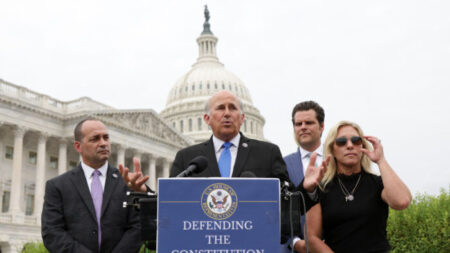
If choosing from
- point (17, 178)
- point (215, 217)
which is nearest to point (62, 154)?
point (17, 178)

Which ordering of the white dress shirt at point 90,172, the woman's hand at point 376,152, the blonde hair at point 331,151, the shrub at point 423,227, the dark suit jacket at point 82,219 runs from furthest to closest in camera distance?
the shrub at point 423,227 < the white dress shirt at point 90,172 < the dark suit jacket at point 82,219 < the blonde hair at point 331,151 < the woman's hand at point 376,152

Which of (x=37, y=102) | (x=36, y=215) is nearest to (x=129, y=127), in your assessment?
(x=37, y=102)

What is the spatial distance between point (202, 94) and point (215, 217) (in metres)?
99.9

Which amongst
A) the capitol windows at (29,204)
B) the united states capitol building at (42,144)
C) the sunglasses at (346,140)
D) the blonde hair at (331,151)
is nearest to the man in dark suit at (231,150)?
the blonde hair at (331,151)

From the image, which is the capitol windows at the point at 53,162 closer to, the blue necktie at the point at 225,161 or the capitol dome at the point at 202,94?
the blue necktie at the point at 225,161

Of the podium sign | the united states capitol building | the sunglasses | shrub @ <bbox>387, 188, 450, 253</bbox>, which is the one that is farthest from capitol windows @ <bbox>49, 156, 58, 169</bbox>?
the podium sign

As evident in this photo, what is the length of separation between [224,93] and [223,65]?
109379mm

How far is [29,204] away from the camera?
44031 millimetres

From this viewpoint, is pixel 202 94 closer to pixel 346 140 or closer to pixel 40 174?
pixel 40 174

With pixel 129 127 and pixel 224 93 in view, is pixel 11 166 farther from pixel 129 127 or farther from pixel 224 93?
pixel 224 93

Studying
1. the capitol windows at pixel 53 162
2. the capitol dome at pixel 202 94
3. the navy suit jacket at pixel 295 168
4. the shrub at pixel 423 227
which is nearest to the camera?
the navy suit jacket at pixel 295 168

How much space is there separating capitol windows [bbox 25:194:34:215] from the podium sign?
42.8 meters

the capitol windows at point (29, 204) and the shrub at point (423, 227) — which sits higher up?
the capitol windows at point (29, 204)

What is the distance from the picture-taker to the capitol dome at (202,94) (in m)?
100
